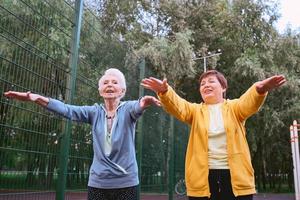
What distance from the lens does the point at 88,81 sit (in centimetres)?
459

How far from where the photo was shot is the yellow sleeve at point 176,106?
2881 mm

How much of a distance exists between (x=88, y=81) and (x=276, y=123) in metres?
15.0

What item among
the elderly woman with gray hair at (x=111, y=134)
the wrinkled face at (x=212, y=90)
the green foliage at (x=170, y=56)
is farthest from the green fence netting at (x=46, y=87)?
the green foliage at (x=170, y=56)

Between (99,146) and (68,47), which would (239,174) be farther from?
(68,47)

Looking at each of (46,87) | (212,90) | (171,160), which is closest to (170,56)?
(171,160)

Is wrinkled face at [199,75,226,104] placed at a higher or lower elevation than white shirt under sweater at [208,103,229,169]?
higher

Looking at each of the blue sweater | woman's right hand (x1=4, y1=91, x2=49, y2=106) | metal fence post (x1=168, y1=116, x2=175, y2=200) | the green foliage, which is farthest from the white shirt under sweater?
the green foliage

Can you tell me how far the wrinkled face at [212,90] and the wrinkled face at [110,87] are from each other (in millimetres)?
676

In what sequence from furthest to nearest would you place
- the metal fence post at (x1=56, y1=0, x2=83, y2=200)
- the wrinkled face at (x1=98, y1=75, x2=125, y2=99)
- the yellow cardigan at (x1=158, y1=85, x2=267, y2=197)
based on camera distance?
the metal fence post at (x1=56, y1=0, x2=83, y2=200) < the wrinkled face at (x1=98, y1=75, x2=125, y2=99) < the yellow cardigan at (x1=158, y1=85, x2=267, y2=197)

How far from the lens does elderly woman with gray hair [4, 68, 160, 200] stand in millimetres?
2781

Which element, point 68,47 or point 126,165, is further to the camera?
point 68,47

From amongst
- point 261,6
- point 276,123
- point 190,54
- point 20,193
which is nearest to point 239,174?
point 20,193

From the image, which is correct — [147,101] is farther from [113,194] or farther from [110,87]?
[113,194]

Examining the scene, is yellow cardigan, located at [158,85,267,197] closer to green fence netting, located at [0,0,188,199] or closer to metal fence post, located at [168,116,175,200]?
green fence netting, located at [0,0,188,199]
